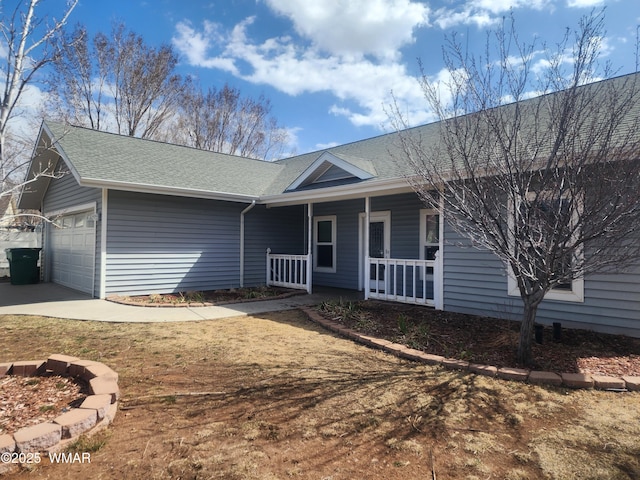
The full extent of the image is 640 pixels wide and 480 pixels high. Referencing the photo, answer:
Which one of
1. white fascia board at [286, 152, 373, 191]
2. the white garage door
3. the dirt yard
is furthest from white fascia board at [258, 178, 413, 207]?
the white garage door

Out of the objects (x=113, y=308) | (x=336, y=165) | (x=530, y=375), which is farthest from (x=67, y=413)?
(x=336, y=165)

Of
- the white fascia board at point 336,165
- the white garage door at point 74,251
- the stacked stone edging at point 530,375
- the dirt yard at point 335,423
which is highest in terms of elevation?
the white fascia board at point 336,165

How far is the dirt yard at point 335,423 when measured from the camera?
2.32 meters

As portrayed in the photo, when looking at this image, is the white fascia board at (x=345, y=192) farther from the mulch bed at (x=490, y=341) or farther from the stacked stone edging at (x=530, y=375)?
the stacked stone edging at (x=530, y=375)

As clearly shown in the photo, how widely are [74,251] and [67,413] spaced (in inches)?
364

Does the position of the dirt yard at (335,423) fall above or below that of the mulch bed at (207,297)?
below

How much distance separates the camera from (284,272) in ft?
35.3

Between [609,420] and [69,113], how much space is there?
24610 mm

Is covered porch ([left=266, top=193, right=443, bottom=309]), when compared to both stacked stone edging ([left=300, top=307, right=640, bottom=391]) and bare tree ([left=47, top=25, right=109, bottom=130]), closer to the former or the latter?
stacked stone edging ([left=300, top=307, right=640, bottom=391])

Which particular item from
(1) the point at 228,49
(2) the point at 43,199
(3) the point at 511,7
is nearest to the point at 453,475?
(3) the point at 511,7

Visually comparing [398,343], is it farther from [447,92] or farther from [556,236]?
[447,92]

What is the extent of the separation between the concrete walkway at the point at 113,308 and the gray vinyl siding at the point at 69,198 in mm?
956

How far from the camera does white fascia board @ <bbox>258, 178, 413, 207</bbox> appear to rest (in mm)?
7301

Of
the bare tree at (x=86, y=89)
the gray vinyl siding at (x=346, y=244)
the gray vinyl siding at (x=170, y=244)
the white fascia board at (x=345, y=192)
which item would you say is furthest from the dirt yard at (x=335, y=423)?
the bare tree at (x=86, y=89)
